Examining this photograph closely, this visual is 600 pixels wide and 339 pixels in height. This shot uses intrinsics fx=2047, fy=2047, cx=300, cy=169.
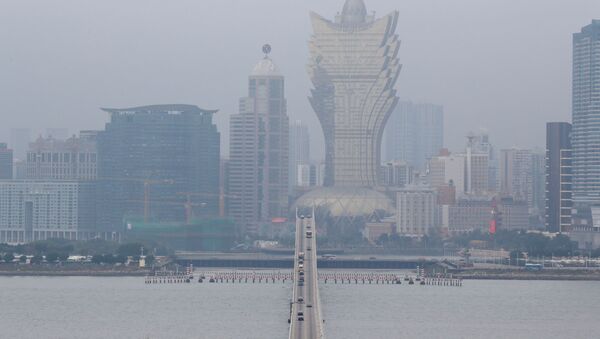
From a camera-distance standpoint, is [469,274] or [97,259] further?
[97,259]

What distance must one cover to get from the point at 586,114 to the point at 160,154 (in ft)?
144

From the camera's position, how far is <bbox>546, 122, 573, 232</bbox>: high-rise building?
16838cm

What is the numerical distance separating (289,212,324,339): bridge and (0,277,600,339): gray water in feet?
3.54

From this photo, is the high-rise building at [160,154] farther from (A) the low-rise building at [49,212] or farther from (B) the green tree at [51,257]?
(B) the green tree at [51,257]

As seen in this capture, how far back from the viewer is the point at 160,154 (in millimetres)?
197625

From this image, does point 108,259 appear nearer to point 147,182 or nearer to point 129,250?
point 129,250

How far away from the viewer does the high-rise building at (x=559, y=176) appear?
16838cm

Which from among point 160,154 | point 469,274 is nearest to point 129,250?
point 469,274

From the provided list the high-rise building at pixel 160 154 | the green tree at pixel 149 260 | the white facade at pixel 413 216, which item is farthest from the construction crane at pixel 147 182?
the green tree at pixel 149 260

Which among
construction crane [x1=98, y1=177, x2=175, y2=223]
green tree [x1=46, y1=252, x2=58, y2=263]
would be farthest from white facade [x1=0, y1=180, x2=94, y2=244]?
green tree [x1=46, y1=252, x2=58, y2=263]

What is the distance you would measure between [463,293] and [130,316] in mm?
A: 25377

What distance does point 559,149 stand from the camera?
558 ft

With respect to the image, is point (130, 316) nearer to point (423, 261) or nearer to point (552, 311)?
point (552, 311)

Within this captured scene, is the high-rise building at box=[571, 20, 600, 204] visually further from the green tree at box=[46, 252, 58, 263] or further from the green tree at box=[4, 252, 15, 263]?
the green tree at box=[4, 252, 15, 263]
